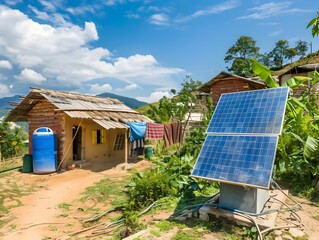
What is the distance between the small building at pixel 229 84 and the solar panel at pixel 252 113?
13.7 m

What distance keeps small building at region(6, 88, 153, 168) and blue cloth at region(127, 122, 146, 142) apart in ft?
0.91

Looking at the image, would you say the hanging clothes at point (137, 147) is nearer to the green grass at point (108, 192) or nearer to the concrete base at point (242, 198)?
the green grass at point (108, 192)

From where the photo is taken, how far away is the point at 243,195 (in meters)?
4.43

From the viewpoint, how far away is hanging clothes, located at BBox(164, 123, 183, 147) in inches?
534

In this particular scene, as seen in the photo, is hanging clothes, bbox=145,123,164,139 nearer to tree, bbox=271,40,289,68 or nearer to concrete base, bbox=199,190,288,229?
concrete base, bbox=199,190,288,229

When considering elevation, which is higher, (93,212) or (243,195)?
(243,195)

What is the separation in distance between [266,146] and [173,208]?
2432 mm

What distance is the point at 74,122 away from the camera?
13477 millimetres

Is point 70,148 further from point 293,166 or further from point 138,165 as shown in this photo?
point 293,166

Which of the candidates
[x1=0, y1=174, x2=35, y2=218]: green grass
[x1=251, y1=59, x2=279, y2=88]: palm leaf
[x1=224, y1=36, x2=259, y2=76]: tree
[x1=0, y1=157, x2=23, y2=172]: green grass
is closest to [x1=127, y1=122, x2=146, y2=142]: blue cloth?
[x1=0, y1=174, x2=35, y2=218]: green grass

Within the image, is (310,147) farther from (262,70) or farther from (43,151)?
(43,151)

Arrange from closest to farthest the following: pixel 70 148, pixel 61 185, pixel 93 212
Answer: pixel 93 212, pixel 61 185, pixel 70 148

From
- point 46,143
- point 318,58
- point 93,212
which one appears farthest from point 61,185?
point 318,58

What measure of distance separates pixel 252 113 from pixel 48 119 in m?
11.2
